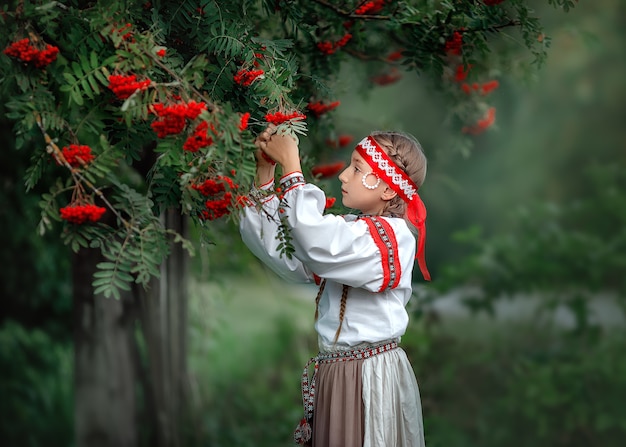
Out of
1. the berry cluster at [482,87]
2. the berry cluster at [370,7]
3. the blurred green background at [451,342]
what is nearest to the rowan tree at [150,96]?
the berry cluster at [370,7]

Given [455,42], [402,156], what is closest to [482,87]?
[455,42]

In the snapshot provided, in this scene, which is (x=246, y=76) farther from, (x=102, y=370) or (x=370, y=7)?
(x=102, y=370)

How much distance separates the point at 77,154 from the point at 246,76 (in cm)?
53

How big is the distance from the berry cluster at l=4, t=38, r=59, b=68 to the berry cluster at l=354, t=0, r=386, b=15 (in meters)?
1.20

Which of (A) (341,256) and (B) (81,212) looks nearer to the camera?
(B) (81,212)

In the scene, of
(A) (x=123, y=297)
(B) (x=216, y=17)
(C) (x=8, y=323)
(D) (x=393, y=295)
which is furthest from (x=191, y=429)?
(B) (x=216, y=17)

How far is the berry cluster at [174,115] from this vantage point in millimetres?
1984

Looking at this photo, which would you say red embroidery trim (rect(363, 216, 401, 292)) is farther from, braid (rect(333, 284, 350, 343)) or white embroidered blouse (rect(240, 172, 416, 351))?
braid (rect(333, 284, 350, 343))

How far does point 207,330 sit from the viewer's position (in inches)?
223

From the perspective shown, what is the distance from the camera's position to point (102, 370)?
4.60 metres

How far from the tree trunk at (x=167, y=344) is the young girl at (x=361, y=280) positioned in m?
1.90

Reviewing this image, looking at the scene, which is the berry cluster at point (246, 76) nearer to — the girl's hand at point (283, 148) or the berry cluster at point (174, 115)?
the girl's hand at point (283, 148)

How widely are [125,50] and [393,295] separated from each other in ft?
3.64

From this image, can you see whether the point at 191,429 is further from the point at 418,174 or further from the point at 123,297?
the point at 418,174
